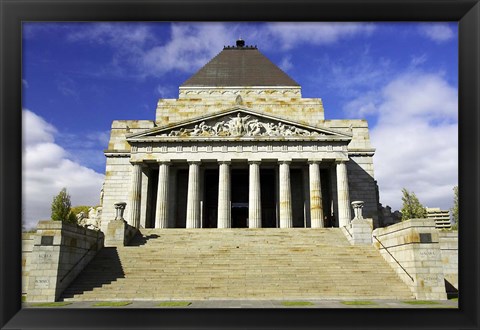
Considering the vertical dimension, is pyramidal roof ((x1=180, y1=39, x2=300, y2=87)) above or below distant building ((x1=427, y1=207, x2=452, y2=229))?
above

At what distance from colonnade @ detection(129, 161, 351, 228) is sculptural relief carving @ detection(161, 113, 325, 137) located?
2.78 meters

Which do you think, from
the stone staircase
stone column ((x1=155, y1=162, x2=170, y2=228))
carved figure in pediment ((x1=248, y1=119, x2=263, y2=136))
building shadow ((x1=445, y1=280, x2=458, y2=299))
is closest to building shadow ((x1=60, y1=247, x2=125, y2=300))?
the stone staircase

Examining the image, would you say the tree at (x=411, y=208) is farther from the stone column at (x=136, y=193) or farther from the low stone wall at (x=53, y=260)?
the low stone wall at (x=53, y=260)

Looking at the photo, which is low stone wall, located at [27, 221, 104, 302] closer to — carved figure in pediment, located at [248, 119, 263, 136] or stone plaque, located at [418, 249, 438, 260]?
stone plaque, located at [418, 249, 438, 260]

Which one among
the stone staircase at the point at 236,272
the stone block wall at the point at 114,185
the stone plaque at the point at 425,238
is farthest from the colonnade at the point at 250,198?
the stone plaque at the point at 425,238

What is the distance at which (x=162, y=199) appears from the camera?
3450cm

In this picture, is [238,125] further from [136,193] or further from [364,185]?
[364,185]

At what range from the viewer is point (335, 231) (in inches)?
1147

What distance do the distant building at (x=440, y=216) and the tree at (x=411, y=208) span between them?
8.17m

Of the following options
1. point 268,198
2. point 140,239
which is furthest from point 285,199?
point 140,239

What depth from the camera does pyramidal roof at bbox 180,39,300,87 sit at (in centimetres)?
4888
